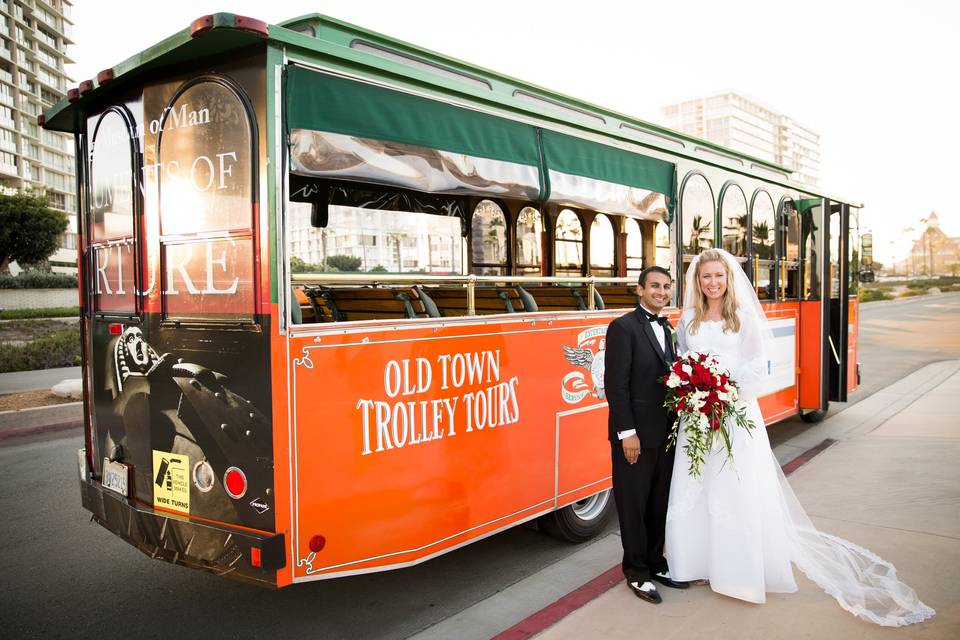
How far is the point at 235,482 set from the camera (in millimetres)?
3303

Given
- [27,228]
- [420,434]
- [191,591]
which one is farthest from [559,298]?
[27,228]

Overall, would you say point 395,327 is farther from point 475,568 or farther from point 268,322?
point 475,568

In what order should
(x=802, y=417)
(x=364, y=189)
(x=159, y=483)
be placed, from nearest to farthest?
(x=159, y=483)
(x=364, y=189)
(x=802, y=417)

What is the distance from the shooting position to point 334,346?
330 centimetres

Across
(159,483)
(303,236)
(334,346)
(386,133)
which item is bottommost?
(159,483)

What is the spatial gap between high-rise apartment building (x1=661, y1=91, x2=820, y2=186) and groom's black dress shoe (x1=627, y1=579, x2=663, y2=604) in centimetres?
13759

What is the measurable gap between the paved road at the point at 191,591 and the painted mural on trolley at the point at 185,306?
2.66 feet

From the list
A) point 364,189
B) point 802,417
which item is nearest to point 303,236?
point 364,189

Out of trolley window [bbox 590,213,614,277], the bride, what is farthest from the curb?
the bride

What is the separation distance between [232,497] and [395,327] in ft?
3.72

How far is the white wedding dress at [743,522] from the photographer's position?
369cm

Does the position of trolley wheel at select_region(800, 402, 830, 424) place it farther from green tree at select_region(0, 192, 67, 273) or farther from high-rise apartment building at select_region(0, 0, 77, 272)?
high-rise apartment building at select_region(0, 0, 77, 272)

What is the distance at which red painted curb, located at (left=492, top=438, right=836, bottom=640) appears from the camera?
3471 millimetres

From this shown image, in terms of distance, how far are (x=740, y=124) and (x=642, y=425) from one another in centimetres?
15617
